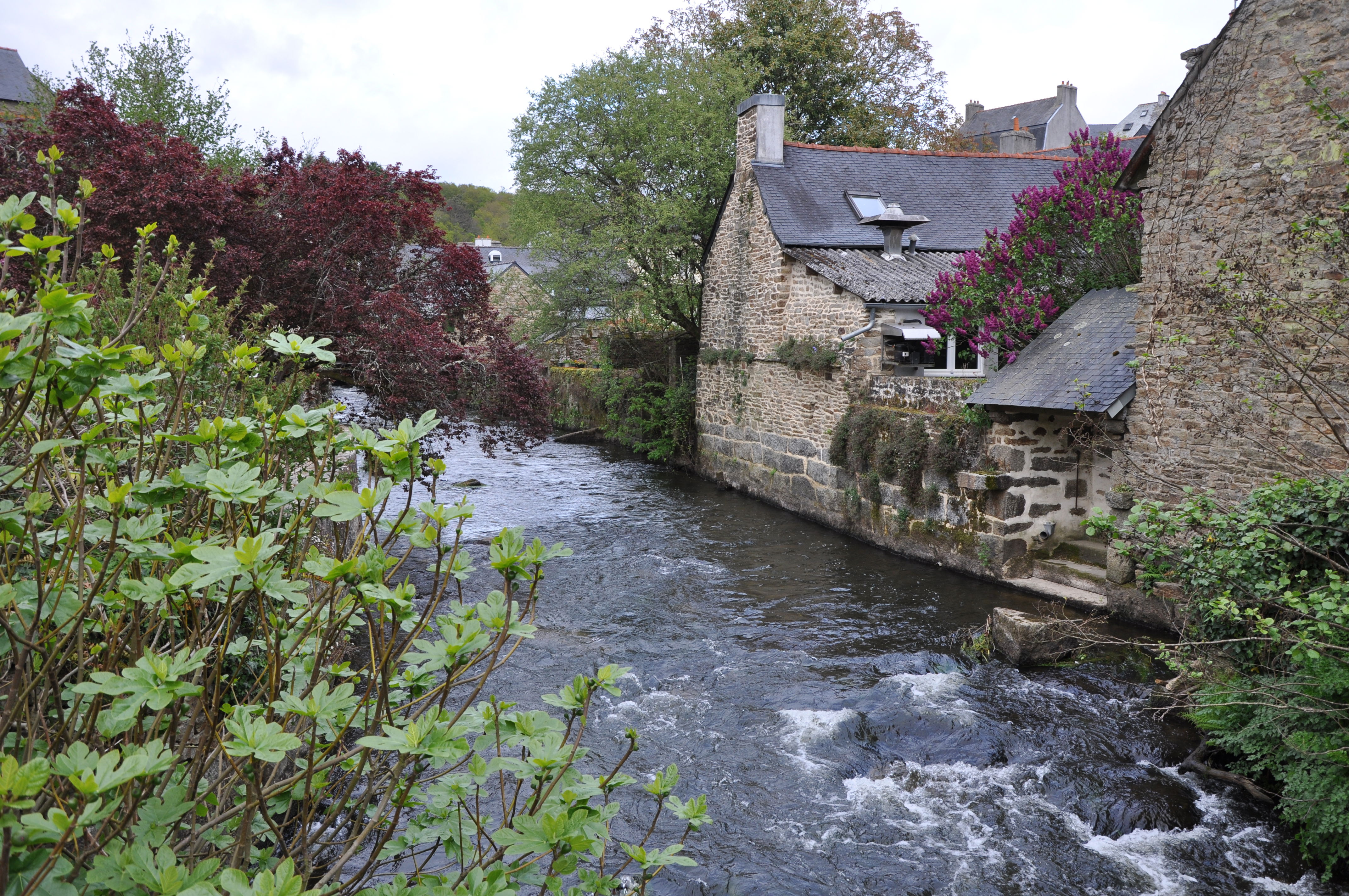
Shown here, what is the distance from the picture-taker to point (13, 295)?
6.69ft

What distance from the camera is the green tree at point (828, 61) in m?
25.4

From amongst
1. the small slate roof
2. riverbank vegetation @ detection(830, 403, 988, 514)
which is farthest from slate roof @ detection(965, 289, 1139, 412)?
the small slate roof

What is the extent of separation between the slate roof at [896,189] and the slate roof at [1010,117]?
25013 mm

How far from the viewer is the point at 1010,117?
46094 millimetres

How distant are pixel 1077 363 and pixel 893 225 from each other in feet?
23.0

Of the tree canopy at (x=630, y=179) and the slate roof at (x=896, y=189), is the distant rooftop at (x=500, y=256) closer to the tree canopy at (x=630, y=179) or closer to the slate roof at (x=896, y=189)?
the tree canopy at (x=630, y=179)

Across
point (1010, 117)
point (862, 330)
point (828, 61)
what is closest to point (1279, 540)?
point (862, 330)

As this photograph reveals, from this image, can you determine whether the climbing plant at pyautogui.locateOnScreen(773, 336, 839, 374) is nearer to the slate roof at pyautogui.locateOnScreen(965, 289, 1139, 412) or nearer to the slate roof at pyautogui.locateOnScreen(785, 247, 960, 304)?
the slate roof at pyautogui.locateOnScreen(785, 247, 960, 304)

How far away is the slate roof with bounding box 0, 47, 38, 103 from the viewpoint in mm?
36375

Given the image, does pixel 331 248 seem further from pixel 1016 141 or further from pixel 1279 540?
pixel 1016 141

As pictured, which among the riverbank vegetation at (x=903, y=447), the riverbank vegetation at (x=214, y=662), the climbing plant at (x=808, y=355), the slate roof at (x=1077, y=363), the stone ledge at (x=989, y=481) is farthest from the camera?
the climbing plant at (x=808, y=355)

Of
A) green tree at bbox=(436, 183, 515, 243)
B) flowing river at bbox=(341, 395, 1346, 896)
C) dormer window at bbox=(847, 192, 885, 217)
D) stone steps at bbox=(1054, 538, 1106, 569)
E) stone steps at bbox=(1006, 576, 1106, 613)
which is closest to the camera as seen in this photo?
flowing river at bbox=(341, 395, 1346, 896)

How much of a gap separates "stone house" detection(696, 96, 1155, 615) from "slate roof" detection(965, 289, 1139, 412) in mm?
30

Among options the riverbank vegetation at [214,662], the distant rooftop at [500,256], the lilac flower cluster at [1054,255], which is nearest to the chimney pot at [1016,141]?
the distant rooftop at [500,256]
